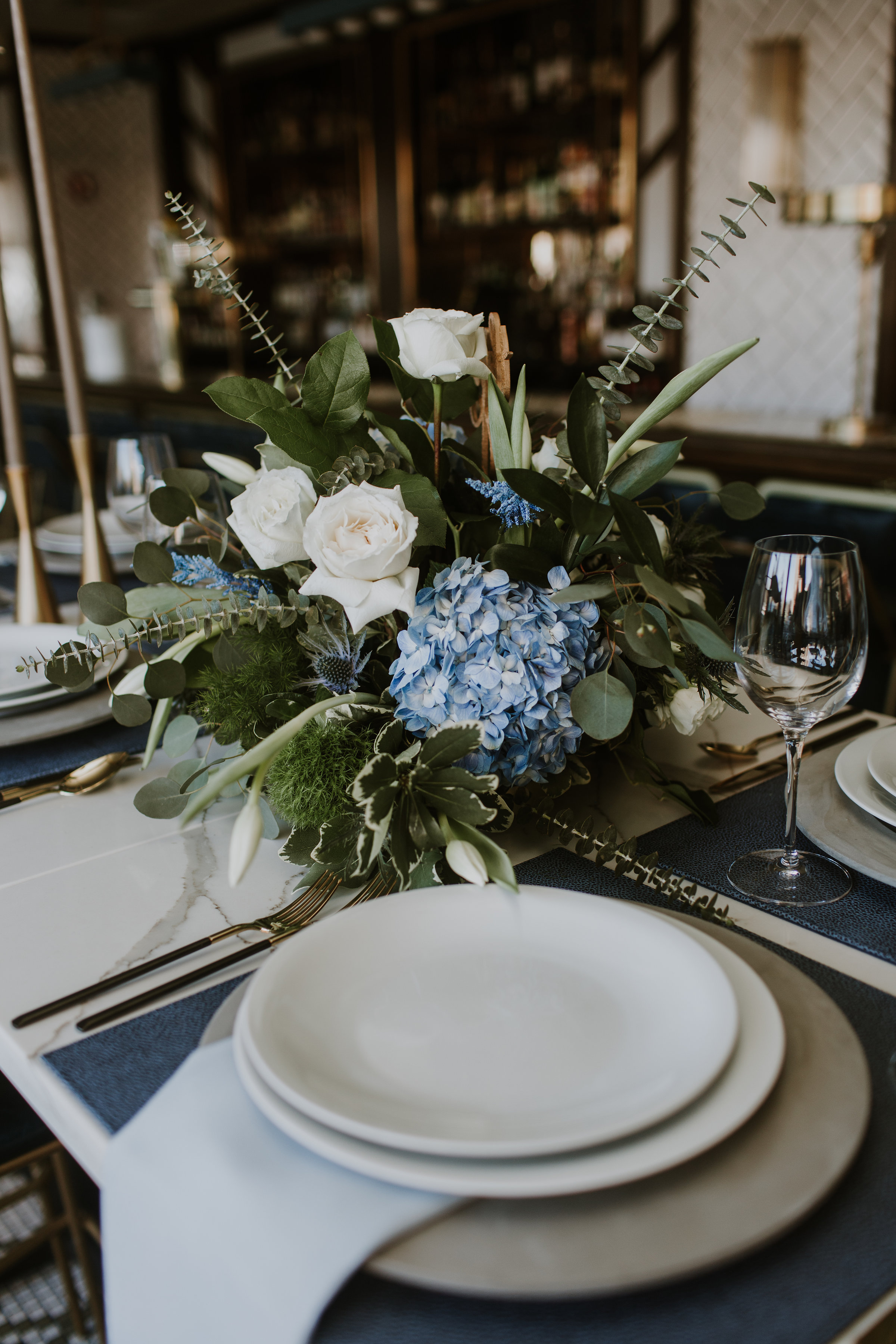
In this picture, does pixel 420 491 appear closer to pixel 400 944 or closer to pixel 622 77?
pixel 400 944

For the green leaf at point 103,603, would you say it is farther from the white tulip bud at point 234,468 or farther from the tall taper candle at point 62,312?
Answer: the tall taper candle at point 62,312

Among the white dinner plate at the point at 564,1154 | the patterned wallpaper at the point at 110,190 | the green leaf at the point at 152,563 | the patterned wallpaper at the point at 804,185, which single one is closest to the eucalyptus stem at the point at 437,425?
the green leaf at the point at 152,563

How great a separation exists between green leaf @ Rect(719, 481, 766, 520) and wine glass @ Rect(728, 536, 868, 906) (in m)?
0.12

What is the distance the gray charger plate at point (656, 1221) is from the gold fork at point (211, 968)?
224 mm

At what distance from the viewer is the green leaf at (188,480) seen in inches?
37.6


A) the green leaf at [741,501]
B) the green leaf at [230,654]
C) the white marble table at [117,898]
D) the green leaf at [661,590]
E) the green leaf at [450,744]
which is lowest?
the white marble table at [117,898]

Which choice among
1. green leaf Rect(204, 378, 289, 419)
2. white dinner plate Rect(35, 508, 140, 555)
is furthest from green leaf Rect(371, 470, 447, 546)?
white dinner plate Rect(35, 508, 140, 555)

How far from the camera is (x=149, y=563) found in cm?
84

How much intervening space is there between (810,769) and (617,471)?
302mm

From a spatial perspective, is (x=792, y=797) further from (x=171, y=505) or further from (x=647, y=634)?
(x=171, y=505)

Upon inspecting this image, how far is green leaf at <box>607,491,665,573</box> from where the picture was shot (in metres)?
0.70

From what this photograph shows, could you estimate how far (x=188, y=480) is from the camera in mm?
960

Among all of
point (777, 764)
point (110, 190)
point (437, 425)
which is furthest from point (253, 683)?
point (110, 190)

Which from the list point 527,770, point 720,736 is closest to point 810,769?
point 720,736
